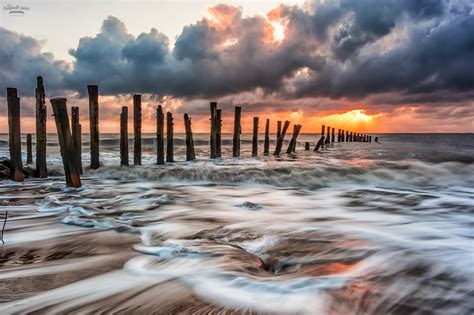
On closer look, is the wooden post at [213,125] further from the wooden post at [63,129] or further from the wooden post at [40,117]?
the wooden post at [63,129]

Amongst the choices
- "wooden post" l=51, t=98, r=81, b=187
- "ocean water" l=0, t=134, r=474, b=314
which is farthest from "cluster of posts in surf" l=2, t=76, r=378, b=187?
"ocean water" l=0, t=134, r=474, b=314

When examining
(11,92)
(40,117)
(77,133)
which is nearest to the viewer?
(11,92)

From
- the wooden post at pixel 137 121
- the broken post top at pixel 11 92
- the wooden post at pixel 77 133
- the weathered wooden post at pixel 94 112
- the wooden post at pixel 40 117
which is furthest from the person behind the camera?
the wooden post at pixel 137 121

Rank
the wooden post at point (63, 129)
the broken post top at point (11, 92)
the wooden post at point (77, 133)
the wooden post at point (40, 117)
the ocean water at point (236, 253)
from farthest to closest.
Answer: the wooden post at point (77, 133)
the broken post top at point (11, 92)
the wooden post at point (40, 117)
the wooden post at point (63, 129)
the ocean water at point (236, 253)

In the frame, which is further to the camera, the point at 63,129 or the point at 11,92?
the point at 11,92

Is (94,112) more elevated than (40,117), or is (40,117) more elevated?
(94,112)

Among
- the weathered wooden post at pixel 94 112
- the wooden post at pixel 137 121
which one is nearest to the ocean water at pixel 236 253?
the weathered wooden post at pixel 94 112

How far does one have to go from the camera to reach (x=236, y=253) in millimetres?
3564

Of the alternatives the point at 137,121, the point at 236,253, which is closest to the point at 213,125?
the point at 137,121

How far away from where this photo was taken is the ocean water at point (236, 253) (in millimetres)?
2516

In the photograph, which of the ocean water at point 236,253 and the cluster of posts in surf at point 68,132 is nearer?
the ocean water at point 236,253

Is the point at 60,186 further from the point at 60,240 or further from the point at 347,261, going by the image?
the point at 347,261

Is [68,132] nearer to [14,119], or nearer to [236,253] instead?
[14,119]

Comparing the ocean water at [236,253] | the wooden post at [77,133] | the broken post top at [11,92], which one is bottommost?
the ocean water at [236,253]
